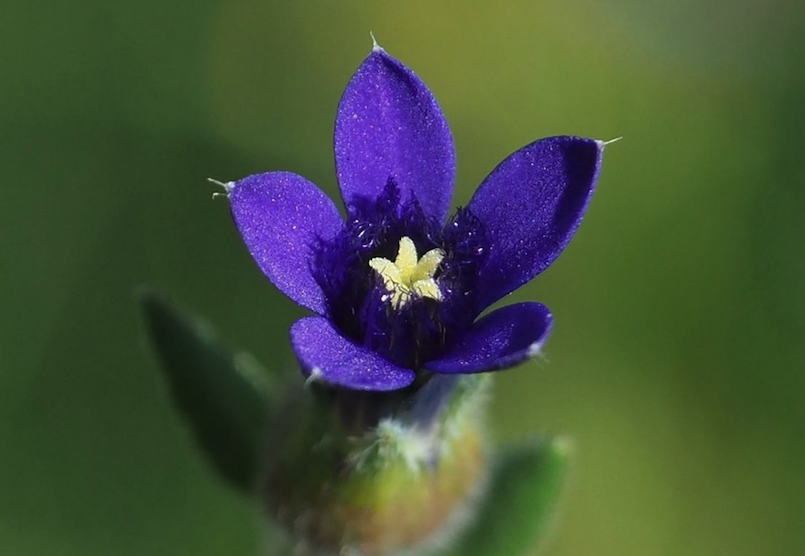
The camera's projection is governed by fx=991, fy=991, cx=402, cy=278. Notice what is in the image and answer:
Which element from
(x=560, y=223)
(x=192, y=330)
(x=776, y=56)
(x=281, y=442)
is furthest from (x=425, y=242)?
(x=776, y=56)

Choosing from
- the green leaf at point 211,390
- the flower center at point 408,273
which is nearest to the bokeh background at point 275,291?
the green leaf at point 211,390

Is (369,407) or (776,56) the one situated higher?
(776,56)

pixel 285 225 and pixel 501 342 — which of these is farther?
pixel 285 225

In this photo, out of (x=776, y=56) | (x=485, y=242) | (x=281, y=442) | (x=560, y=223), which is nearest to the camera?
(x=560, y=223)

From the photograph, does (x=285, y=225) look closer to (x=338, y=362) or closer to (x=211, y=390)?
(x=338, y=362)

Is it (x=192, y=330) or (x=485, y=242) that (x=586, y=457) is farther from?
(x=485, y=242)

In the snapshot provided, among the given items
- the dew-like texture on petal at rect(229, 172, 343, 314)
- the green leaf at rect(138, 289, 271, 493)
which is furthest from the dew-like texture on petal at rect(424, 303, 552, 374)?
the green leaf at rect(138, 289, 271, 493)

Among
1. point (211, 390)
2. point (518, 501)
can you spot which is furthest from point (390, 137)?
point (518, 501)
